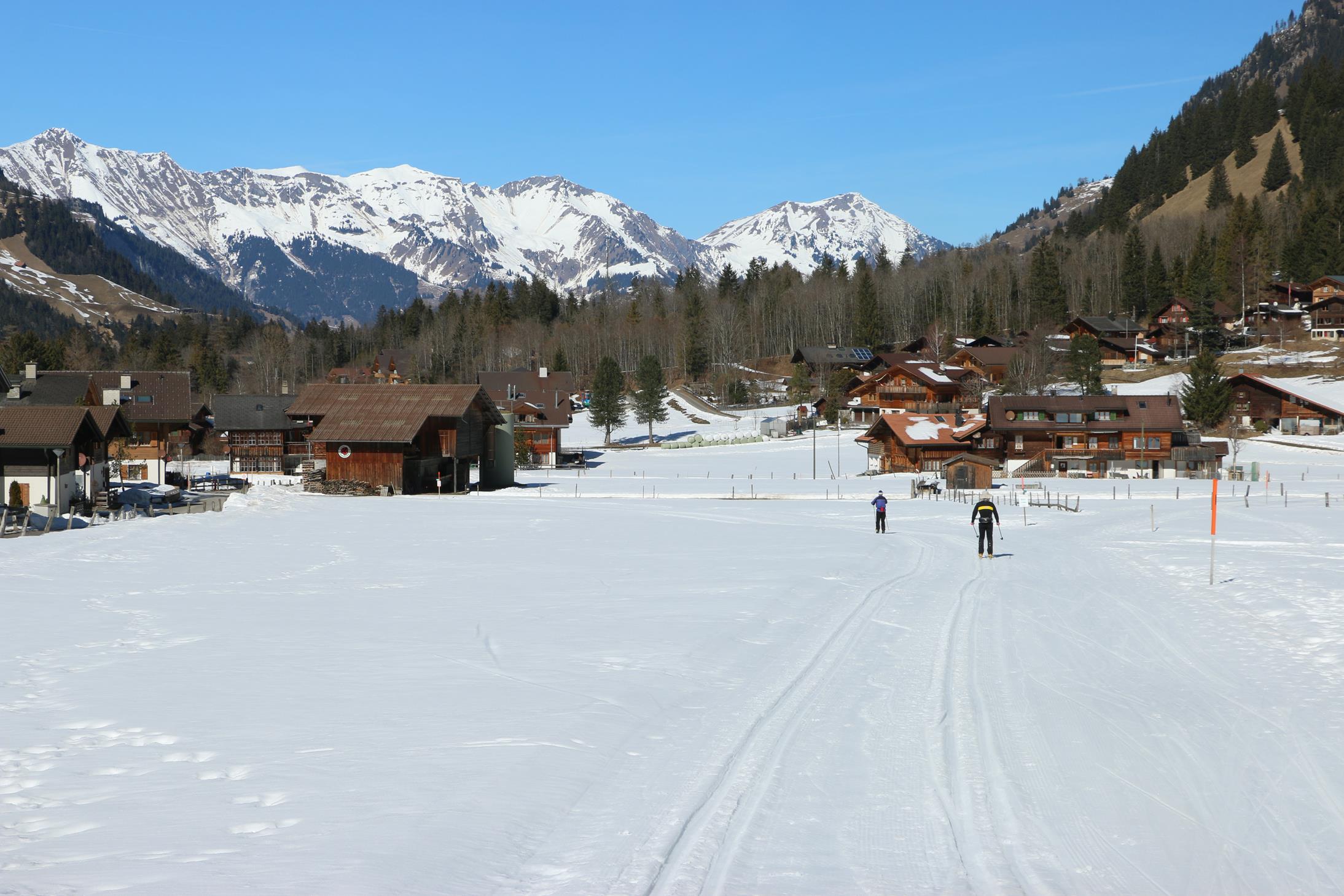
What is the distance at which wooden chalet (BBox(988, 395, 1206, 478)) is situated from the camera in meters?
70.7

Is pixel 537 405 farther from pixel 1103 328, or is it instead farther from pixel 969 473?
pixel 1103 328

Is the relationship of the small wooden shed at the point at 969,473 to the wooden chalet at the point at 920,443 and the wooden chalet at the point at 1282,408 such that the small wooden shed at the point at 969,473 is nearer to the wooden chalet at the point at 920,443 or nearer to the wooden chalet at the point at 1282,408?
the wooden chalet at the point at 920,443

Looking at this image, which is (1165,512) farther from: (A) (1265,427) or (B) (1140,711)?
(A) (1265,427)

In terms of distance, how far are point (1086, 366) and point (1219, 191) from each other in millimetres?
98918

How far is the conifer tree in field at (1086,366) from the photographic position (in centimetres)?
8762

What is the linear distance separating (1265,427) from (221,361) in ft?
404

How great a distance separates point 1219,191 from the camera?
542 feet

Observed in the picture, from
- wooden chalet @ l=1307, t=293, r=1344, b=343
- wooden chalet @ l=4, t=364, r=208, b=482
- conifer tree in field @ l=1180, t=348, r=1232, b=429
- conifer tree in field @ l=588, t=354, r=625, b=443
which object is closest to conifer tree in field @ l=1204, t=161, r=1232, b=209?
wooden chalet @ l=1307, t=293, r=1344, b=343

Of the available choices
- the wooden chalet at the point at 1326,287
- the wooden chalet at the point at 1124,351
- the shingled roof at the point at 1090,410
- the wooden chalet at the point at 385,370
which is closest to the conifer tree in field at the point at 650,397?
the shingled roof at the point at 1090,410

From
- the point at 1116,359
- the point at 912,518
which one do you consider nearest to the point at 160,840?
the point at 912,518

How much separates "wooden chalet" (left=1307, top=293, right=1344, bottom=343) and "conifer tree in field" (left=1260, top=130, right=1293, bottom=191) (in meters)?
69.2

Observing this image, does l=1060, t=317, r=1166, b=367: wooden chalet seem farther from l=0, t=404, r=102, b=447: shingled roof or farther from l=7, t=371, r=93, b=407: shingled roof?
l=0, t=404, r=102, b=447: shingled roof

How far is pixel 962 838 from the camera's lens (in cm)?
771

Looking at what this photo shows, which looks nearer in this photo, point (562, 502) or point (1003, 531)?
point (1003, 531)
